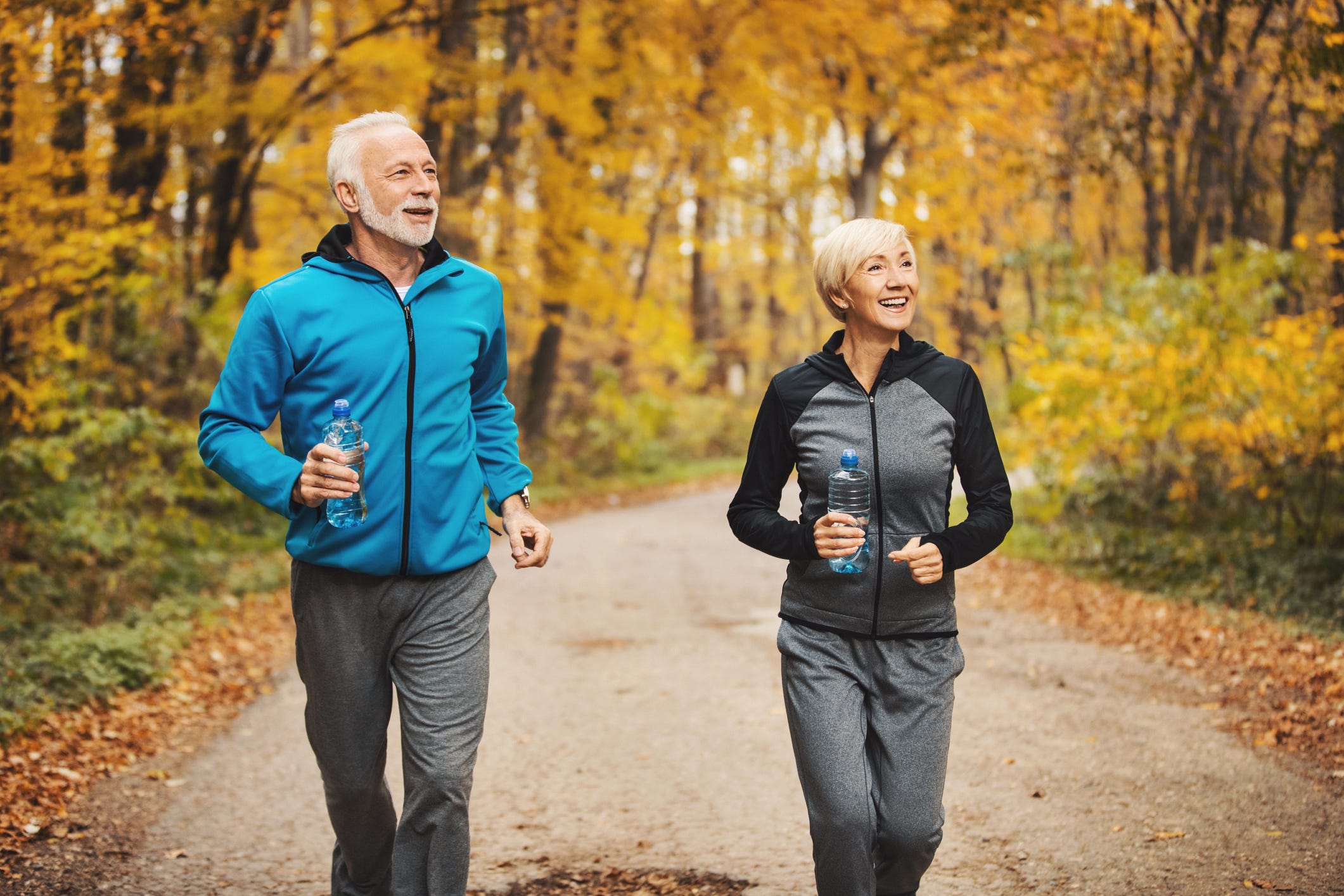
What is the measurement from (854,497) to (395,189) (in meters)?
1.48

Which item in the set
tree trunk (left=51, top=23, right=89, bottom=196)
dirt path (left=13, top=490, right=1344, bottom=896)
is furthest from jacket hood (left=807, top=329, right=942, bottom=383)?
tree trunk (left=51, top=23, right=89, bottom=196)

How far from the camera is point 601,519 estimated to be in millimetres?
17031

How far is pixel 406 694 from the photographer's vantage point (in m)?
3.12

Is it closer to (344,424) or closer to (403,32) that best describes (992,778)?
(344,424)

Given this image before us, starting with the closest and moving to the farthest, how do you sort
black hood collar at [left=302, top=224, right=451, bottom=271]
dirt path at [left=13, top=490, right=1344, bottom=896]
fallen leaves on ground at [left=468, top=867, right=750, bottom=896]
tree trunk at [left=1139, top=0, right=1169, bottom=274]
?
black hood collar at [left=302, top=224, right=451, bottom=271] → fallen leaves on ground at [left=468, top=867, right=750, bottom=896] → dirt path at [left=13, top=490, right=1344, bottom=896] → tree trunk at [left=1139, top=0, right=1169, bottom=274]

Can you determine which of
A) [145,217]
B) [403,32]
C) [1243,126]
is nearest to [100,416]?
[145,217]

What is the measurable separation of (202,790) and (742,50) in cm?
1798

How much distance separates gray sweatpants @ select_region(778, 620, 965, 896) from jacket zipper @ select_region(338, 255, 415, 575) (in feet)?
3.42

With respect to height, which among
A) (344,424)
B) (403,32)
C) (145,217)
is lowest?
(344,424)

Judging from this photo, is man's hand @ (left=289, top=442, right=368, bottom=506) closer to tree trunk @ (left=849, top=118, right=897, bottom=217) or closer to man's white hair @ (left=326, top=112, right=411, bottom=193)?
man's white hair @ (left=326, top=112, right=411, bottom=193)

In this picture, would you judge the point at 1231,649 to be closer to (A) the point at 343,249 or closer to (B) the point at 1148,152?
(A) the point at 343,249

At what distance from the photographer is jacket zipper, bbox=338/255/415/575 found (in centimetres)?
309

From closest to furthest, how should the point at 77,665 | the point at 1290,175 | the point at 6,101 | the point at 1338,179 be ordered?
the point at 77,665 → the point at 6,101 → the point at 1338,179 → the point at 1290,175

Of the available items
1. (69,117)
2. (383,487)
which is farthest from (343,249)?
(69,117)
